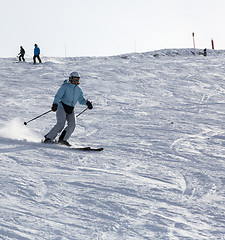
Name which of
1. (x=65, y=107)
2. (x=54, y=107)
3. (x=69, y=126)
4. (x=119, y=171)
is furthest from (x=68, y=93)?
(x=119, y=171)

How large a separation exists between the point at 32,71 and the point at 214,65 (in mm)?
9934

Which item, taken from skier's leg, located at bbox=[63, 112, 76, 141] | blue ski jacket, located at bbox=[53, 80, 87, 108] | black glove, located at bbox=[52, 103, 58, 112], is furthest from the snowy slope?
blue ski jacket, located at bbox=[53, 80, 87, 108]

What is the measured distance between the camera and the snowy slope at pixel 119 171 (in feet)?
11.9

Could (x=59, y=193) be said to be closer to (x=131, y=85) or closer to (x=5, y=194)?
(x=5, y=194)

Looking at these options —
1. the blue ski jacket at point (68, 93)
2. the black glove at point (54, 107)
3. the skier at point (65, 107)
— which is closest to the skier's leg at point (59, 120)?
the skier at point (65, 107)

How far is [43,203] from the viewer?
4.04 meters

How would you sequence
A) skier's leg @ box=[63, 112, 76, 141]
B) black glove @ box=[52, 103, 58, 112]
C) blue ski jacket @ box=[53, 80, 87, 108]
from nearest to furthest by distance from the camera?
black glove @ box=[52, 103, 58, 112] → blue ski jacket @ box=[53, 80, 87, 108] → skier's leg @ box=[63, 112, 76, 141]

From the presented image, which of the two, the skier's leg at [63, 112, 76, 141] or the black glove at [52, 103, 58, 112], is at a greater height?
the black glove at [52, 103, 58, 112]

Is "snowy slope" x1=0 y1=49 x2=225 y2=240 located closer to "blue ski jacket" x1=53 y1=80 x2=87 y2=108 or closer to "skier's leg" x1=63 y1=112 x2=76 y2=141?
Result: "skier's leg" x1=63 y1=112 x2=76 y2=141

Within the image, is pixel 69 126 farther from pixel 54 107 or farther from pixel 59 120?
pixel 54 107

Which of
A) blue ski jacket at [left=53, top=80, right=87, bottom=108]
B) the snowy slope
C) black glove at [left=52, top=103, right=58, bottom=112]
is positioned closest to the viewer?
the snowy slope

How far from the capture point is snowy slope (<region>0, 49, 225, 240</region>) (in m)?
3.63

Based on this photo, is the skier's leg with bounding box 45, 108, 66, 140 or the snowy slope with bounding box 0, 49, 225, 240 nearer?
the snowy slope with bounding box 0, 49, 225, 240

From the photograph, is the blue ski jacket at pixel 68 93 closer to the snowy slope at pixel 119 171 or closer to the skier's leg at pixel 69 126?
the skier's leg at pixel 69 126
